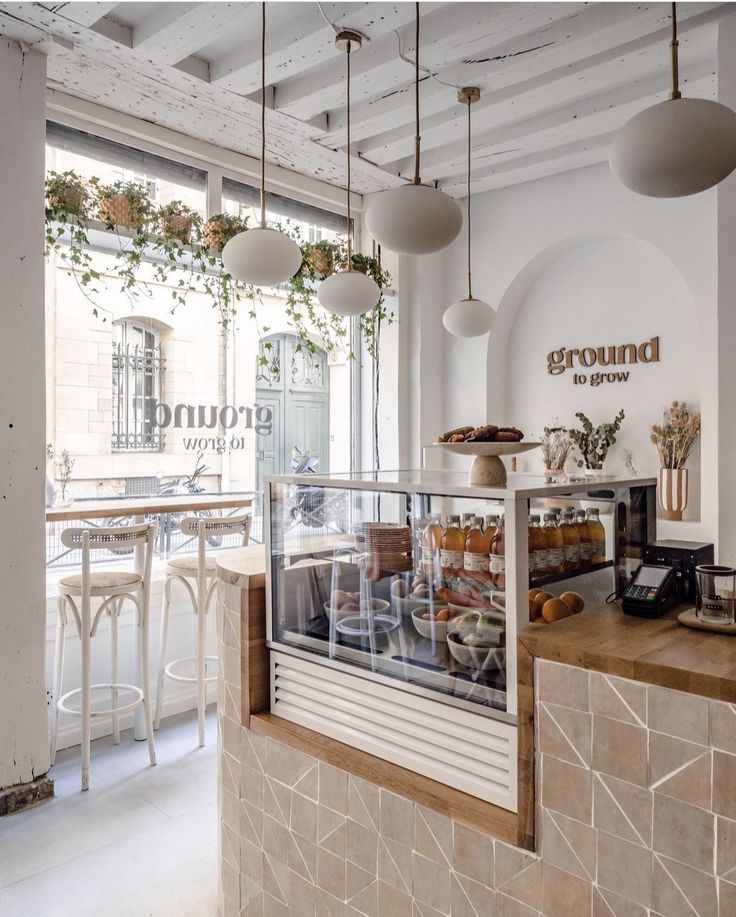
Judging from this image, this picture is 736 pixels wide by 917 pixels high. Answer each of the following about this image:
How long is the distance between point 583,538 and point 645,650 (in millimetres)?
473

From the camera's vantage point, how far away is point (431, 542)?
6.07 ft

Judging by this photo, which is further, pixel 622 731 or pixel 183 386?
pixel 183 386

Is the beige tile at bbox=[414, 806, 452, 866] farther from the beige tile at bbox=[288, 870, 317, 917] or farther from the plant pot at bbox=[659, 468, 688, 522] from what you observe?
the plant pot at bbox=[659, 468, 688, 522]

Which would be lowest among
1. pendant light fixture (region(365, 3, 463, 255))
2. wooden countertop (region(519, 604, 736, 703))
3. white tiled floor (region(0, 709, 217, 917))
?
white tiled floor (region(0, 709, 217, 917))

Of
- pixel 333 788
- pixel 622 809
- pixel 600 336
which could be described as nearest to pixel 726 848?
pixel 622 809

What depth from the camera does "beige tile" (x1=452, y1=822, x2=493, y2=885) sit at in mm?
1604

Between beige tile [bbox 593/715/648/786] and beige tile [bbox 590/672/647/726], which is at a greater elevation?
beige tile [bbox 590/672/647/726]

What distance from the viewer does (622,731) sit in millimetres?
1407

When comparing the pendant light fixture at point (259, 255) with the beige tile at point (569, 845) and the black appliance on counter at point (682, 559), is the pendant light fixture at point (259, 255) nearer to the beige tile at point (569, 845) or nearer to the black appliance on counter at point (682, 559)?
the black appliance on counter at point (682, 559)

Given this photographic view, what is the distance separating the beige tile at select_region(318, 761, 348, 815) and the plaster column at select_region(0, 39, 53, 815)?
5.61 feet

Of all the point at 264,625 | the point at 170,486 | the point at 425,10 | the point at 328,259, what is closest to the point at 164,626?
the point at 170,486

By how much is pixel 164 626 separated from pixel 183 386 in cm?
143

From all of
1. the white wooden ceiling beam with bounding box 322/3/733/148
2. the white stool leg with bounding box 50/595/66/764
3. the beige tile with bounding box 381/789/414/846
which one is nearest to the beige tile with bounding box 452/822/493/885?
the beige tile with bounding box 381/789/414/846

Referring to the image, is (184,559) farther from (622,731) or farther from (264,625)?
(622,731)
